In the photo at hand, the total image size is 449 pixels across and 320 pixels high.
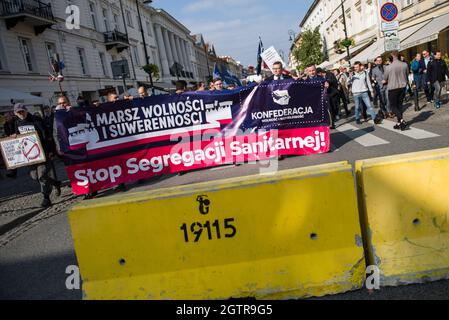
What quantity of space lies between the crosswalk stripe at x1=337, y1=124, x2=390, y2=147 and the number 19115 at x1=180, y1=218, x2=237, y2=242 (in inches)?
225

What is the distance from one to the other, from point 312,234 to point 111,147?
531 cm

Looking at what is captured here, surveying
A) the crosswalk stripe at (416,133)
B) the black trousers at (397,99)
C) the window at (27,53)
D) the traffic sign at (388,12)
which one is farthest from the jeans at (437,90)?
the window at (27,53)

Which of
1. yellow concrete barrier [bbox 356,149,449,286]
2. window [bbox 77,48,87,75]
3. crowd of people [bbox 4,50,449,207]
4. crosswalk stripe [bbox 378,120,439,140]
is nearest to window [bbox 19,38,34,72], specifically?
window [bbox 77,48,87,75]

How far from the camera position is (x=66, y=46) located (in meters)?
25.5

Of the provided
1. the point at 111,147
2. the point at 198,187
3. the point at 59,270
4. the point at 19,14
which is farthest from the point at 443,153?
the point at 19,14

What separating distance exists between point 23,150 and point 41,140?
1.43 ft

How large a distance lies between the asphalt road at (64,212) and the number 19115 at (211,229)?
0.98 meters

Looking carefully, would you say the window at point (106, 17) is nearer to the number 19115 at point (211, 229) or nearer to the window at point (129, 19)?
the window at point (129, 19)

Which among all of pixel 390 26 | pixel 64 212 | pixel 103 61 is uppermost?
pixel 103 61

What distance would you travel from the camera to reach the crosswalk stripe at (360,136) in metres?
7.79

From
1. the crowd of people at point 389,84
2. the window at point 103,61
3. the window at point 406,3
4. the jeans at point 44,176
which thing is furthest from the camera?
the window at point 103,61

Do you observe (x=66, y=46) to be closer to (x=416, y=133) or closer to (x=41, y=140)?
(x=41, y=140)

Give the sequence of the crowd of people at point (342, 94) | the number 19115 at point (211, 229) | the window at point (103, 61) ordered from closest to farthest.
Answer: the number 19115 at point (211, 229), the crowd of people at point (342, 94), the window at point (103, 61)

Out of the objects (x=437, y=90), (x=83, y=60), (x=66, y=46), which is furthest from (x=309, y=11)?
(x=437, y=90)
